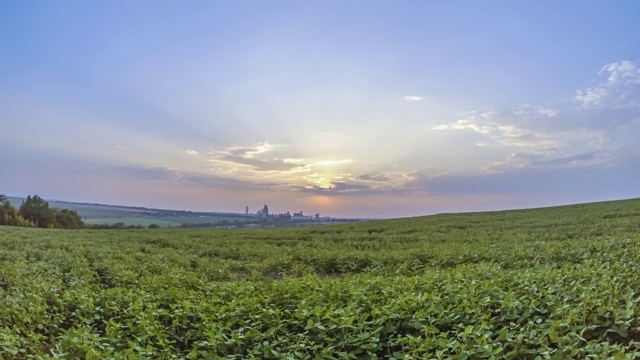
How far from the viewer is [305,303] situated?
4406 millimetres

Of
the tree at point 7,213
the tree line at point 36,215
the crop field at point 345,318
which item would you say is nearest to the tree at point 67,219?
the tree line at point 36,215

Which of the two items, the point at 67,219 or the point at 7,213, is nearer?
the point at 7,213

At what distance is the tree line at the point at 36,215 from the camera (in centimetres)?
3350

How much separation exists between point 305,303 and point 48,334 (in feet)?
10.1

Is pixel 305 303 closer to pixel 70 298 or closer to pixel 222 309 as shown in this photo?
pixel 222 309

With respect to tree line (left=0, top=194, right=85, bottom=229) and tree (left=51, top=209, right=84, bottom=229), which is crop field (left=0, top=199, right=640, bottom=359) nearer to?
tree line (left=0, top=194, right=85, bottom=229)

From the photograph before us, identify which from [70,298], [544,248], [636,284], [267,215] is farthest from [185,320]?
[267,215]

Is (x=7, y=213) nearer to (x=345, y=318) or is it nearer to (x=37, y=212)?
(x=37, y=212)

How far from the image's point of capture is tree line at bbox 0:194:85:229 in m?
33.5

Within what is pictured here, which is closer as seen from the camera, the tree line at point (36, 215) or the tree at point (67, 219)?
the tree line at point (36, 215)

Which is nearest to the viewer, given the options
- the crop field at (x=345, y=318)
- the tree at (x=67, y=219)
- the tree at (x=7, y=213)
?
the crop field at (x=345, y=318)

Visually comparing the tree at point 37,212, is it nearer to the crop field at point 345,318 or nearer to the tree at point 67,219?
the tree at point 67,219

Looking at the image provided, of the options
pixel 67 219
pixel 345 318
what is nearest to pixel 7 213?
pixel 67 219

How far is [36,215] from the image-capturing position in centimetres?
3800
